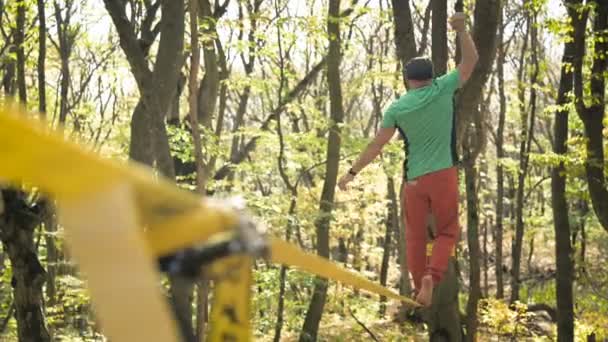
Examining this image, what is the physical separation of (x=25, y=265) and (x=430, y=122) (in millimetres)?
5016

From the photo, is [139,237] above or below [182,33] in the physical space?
below

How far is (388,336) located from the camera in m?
16.1

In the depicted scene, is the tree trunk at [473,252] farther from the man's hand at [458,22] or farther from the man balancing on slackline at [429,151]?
the man's hand at [458,22]

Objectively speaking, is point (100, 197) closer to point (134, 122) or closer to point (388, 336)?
point (134, 122)

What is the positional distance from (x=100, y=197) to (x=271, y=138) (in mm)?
14056

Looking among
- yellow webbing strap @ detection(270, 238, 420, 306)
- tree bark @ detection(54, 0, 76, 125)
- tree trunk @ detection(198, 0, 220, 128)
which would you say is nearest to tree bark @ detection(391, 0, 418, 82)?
yellow webbing strap @ detection(270, 238, 420, 306)

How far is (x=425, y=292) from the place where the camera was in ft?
15.6

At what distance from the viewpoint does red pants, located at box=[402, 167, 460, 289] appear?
4.80m

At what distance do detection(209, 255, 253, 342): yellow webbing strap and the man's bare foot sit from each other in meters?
3.81

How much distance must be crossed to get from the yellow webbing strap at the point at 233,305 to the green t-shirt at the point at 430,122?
12.5ft

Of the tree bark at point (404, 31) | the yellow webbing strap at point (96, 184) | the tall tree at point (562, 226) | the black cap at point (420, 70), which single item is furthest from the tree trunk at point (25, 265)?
the yellow webbing strap at point (96, 184)

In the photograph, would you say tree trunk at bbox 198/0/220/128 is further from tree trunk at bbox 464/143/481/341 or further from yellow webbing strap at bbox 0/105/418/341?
yellow webbing strap at bbox 0/105/418/341

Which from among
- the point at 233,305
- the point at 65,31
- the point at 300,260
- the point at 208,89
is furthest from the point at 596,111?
the point at 65,31

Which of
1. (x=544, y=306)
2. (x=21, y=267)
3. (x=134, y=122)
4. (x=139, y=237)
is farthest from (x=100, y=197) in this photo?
(x=544, y=306)
